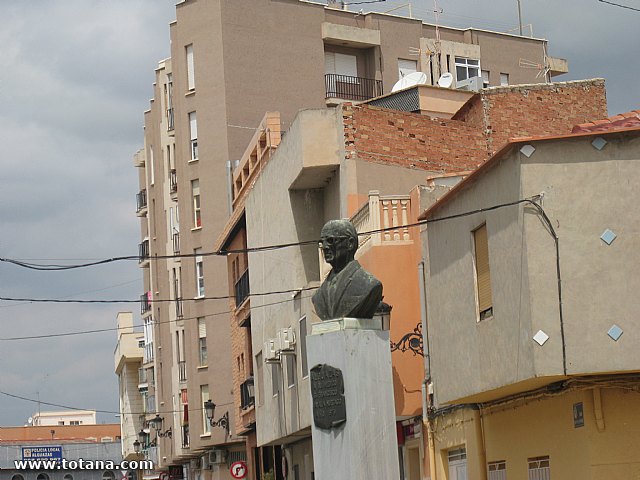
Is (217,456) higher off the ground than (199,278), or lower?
lower

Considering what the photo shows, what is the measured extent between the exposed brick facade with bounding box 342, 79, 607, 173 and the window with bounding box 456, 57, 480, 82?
2053 cm

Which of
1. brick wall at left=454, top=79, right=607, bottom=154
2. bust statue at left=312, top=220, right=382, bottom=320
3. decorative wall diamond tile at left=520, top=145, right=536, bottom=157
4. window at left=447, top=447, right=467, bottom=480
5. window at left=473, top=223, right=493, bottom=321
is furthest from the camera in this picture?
brick wall at left=454, top=79, right=607, bottom=154

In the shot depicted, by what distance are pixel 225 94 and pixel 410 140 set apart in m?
19.9

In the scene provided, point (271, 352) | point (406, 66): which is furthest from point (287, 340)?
point (406, 66)

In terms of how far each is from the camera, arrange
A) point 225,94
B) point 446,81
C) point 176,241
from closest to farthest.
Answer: point 446,81 → point 225,94 → point 176,241

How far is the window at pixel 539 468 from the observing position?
57.0ft

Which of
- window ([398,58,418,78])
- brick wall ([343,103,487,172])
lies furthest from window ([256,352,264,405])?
window ([398,58,418,78])

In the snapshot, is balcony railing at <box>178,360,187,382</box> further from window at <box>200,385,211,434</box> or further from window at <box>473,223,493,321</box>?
window at <box>473,223,493,321</box>

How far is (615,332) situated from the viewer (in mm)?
15352

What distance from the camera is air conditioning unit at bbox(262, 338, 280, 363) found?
→ 96.8ft

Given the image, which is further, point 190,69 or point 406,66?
point 406,66

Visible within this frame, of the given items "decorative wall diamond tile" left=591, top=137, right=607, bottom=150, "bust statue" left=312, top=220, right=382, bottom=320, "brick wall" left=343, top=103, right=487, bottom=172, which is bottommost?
"bust statue" left=312, top=220, right=382, bottom=320

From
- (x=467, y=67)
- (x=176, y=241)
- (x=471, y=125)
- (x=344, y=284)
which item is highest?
(x=467, y=67)

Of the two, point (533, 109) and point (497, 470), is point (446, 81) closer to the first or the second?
point (533, 109)
